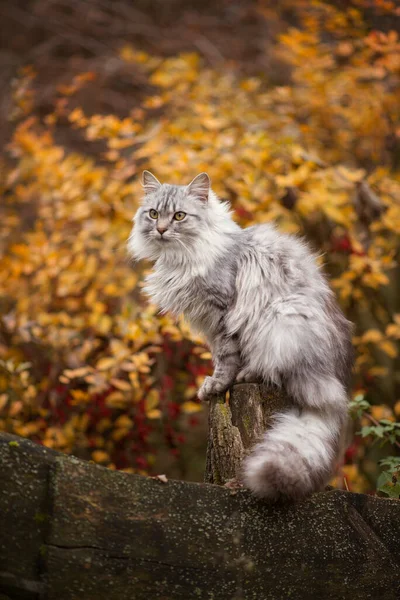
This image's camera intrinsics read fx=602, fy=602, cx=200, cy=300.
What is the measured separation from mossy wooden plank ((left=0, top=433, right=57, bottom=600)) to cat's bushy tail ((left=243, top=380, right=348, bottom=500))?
0.76 meters

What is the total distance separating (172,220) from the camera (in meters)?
3.26

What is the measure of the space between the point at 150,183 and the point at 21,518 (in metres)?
2.21

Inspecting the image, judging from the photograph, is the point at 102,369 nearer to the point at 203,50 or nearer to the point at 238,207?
the point at 238,207

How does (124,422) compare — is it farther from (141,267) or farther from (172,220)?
(172,220)

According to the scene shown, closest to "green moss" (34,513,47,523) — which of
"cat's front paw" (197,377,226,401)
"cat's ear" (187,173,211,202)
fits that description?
"cat's front paw" (197,377,226,401)

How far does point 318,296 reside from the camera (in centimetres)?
293

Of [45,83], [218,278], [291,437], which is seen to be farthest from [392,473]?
[45,83]

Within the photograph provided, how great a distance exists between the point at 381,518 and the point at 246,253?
4.69 feet

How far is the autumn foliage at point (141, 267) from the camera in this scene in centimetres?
465

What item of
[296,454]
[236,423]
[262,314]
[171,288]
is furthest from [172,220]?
[296,454]

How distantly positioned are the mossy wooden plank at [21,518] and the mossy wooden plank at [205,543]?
1.8 inches

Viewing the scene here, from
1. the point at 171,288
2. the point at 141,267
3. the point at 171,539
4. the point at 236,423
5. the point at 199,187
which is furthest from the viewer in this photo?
the point at 141,267

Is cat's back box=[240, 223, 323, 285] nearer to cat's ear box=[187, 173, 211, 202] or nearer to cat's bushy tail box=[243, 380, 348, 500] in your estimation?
cat's ear box=[187, 173, 211, 202]

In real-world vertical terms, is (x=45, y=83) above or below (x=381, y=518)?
above
